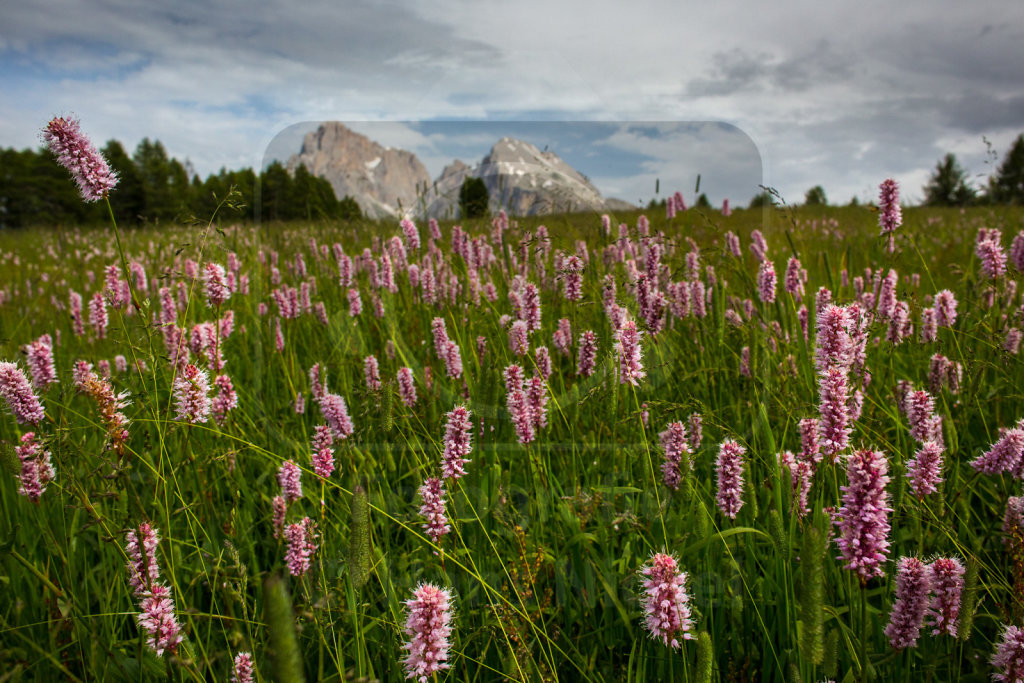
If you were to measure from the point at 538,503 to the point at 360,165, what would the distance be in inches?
89.4

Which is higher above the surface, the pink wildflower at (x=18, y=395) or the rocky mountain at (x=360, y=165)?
the rocky mountain at (x=360, y=165)

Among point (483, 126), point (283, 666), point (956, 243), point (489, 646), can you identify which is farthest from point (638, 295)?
point (956, 243)

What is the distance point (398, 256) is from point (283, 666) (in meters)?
3.66

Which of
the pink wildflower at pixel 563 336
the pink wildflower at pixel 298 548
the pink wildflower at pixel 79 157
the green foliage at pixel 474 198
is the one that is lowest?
the pink wildflower at pixel 298 548

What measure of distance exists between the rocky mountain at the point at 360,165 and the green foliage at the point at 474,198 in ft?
0.83

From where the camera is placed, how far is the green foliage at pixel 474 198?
3691mm

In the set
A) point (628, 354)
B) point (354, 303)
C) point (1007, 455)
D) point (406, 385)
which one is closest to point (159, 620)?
point (406, 385)

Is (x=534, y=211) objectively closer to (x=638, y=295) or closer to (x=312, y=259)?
(x=638, y=295)

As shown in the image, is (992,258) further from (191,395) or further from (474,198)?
(191,395)

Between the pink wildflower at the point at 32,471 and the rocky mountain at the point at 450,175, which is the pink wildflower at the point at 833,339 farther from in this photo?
the pink wildflower at the point at 32,471

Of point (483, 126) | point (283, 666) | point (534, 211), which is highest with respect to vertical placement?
point (483, 126)

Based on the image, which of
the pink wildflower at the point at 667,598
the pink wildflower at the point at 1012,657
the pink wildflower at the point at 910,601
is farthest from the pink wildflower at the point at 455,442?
the pink wildflower at the point at 1012,657

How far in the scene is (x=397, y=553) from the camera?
88.0 inches

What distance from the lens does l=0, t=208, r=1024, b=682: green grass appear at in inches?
62.2
